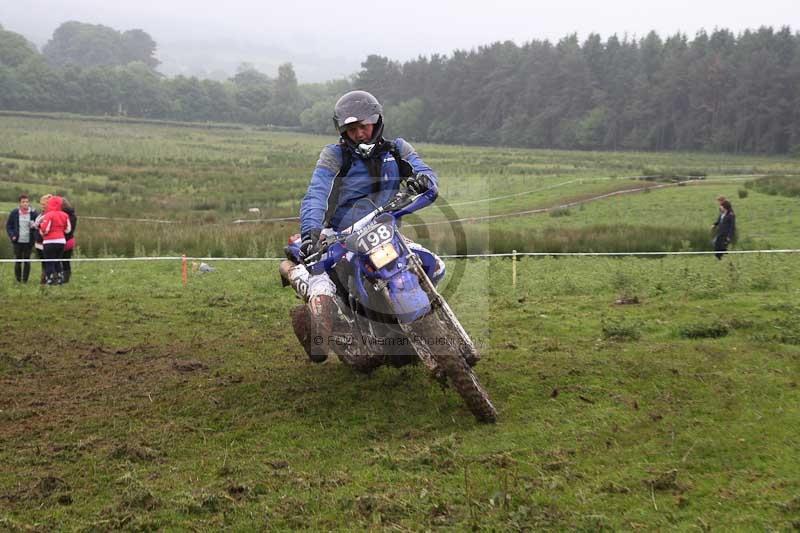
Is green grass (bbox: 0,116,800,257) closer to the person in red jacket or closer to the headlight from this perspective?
the headlight

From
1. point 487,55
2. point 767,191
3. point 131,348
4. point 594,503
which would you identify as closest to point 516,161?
point 767,191

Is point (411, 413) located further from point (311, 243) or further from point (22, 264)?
point (22, 264)

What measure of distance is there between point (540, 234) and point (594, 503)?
18.7 meters

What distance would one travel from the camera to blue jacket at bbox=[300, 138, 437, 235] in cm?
755

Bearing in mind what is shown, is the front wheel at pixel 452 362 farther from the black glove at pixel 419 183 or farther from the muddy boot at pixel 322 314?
the black glove at pixel 419 183

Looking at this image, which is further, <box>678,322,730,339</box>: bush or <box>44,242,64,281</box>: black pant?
<box>44,242,64,281</box>: black pant

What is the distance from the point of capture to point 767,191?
110 feet

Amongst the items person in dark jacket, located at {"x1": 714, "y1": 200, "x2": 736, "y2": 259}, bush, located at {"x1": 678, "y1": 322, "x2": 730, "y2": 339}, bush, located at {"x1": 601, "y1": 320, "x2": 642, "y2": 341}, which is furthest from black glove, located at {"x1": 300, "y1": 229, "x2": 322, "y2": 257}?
person in dark jacket, located at {"x1": 714, "y1": 200, "x2": 736, "y2": 259}

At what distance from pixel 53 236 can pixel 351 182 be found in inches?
431

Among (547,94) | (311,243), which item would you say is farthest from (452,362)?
Result: (547,94)

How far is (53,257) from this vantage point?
16734 mm

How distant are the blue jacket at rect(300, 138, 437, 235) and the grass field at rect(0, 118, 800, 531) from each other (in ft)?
5.67

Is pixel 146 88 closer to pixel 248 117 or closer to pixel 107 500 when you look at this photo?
pixel 248 117

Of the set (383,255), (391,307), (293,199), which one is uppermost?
(383,255)
